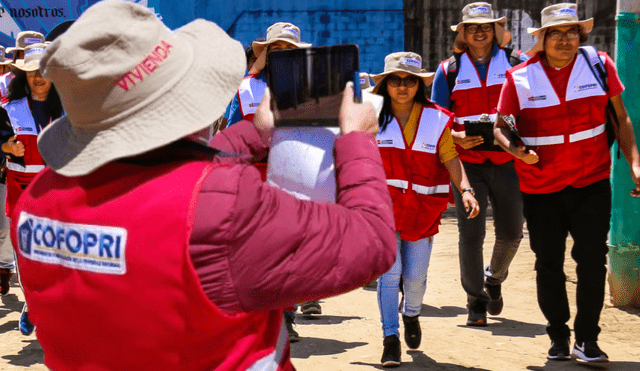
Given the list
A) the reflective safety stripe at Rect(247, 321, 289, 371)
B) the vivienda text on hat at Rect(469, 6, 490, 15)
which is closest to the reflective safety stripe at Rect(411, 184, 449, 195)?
the vivienda text on hat at Rect(469, 6, 490, 15)

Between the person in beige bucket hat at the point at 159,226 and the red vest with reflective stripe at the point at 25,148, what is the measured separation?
492 cm

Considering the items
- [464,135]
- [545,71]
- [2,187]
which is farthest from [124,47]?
[2,187]

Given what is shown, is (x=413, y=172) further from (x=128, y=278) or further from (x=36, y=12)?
(x=36, y=12)

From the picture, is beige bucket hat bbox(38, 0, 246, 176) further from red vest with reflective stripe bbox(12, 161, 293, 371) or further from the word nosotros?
the word nosotros

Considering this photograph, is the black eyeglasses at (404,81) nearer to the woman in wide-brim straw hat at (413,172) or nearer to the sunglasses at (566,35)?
the woman in wide-brim straw hat at (413,172)

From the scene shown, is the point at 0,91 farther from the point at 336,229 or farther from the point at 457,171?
the point at 336,229

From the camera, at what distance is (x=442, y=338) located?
589 cm

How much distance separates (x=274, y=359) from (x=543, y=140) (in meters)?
3.69

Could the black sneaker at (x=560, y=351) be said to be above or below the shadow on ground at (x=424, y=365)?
above

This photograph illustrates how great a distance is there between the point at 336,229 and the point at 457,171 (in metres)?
3.98

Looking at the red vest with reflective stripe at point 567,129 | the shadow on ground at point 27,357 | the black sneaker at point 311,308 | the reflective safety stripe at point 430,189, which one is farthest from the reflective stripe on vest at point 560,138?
the shadow on ground at point 27,357

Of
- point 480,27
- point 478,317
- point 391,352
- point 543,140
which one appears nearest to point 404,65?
point 543,140

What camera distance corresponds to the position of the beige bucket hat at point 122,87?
158cm

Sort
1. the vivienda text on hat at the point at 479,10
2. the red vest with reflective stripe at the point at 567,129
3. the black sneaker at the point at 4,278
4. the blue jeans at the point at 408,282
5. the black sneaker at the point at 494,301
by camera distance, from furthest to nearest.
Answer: the black sneaker at the point at 4,278
the vivienda text on hat at the point at 479,10
the black sneaker at the point at 494,301
the blue jeans at the point at 408,282
the red vest with reflective stripe at the point at 567,129
